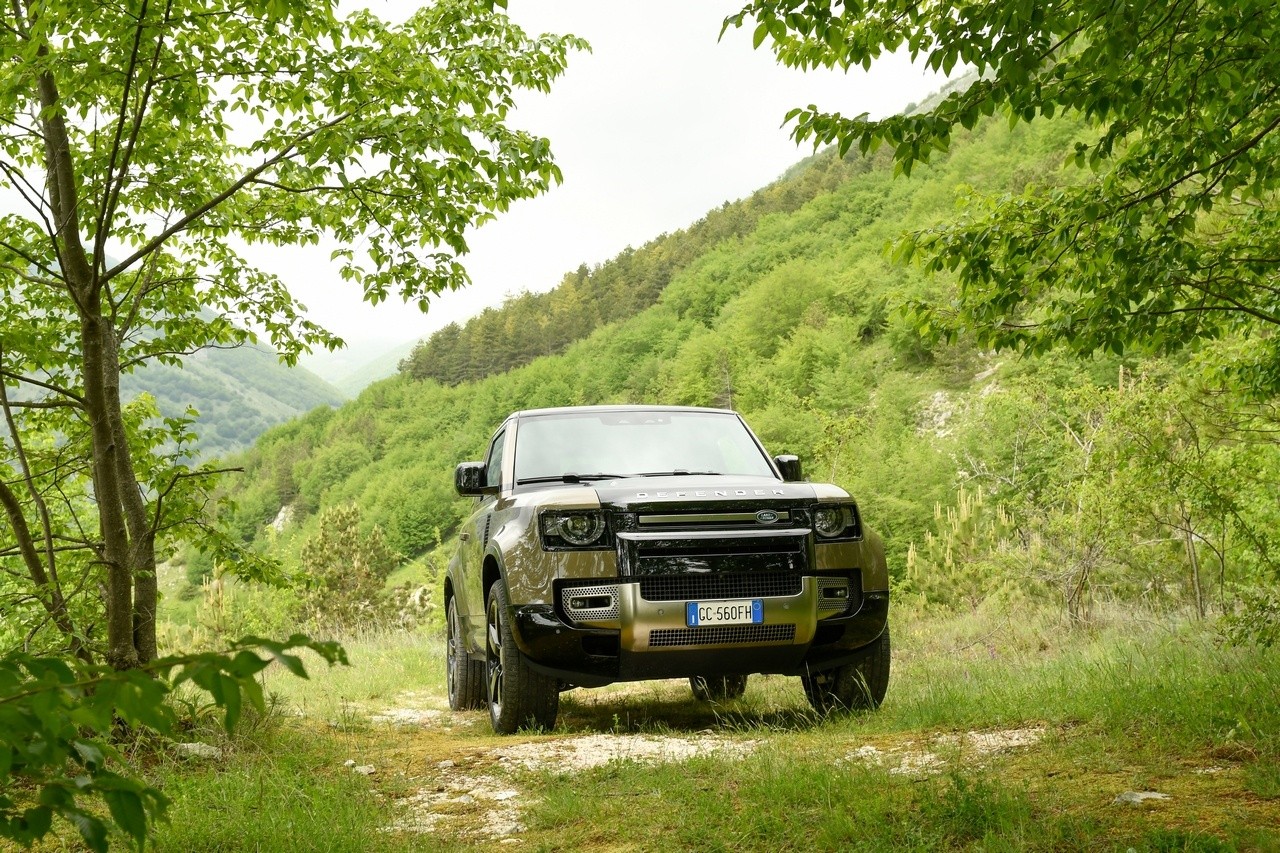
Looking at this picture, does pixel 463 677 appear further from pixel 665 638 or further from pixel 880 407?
pixel 880 407

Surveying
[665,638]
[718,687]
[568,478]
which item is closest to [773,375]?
[718,687]

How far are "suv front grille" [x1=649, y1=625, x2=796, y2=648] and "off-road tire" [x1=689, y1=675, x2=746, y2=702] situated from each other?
2298 millimetres

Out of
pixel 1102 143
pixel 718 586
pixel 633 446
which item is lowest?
pixel 718 586

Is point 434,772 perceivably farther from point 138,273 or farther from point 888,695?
point 138,273

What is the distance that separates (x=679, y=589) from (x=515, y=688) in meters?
1.19

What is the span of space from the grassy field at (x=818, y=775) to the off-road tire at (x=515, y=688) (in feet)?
0.46

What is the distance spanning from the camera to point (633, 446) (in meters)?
6.75

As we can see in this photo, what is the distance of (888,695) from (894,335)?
41895 mm

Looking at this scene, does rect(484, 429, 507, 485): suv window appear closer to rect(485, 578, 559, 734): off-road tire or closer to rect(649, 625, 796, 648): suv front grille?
rect(485, 578, 559, 734): off-road tire

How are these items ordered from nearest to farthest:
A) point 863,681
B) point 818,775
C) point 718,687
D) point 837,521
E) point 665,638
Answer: point 818,775 < point 665,638 < point 837,521 < point 863,681 < point 718,687

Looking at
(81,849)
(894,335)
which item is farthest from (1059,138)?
(81,849)

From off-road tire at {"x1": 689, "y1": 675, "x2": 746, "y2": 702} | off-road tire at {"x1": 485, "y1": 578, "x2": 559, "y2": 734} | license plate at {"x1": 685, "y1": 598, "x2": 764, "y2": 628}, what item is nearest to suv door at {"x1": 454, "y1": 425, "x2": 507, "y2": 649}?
off-road tire at {"x1": 485, "y1": 578, "x2": 559, "y2": 734}

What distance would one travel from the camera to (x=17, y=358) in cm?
729

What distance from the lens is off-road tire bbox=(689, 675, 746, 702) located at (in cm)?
778
